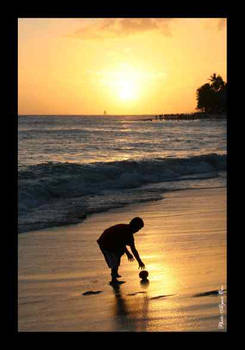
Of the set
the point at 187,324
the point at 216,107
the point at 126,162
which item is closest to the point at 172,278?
the point at 187,324

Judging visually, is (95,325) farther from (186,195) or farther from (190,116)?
(190,116)

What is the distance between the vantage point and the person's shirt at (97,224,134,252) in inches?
284

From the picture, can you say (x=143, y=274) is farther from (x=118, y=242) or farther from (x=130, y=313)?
(x=130, y=313)

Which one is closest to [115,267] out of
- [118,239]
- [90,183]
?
[118,239]

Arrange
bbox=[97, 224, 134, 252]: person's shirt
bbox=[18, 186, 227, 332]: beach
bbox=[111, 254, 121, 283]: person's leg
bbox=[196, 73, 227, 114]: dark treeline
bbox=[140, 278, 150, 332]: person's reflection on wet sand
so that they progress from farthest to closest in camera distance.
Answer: bbox=[196, 73, 227, 114]: dark treeline → bbox=[97, 224, 134, 252]: person's shirt → bbox=[111, 254, 121, 283]: person's leg → bbox=[18, 186, 227, 332]: beach → bbox=[140, 278, 150, 332]: person's reflection on wet sand

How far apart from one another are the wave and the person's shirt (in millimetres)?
4219

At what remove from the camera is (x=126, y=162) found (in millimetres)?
24891

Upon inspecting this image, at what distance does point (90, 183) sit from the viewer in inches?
766

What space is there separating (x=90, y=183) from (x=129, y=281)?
41.0 ft

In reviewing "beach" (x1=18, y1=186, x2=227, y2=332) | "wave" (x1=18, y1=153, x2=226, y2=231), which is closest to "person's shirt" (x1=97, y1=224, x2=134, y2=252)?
"beach" (x1=18, y1=186, x2=227, y2=332)

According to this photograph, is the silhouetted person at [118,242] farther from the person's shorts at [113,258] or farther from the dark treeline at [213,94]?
the dark treeline at [213,94]

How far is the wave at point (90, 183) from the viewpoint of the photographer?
13578mm

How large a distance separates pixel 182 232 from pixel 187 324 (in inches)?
187

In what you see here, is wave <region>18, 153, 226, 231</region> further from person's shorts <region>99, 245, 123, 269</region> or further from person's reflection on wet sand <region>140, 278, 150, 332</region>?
person's reflection on wet sand <region>140, 278, 150, 332</region>
